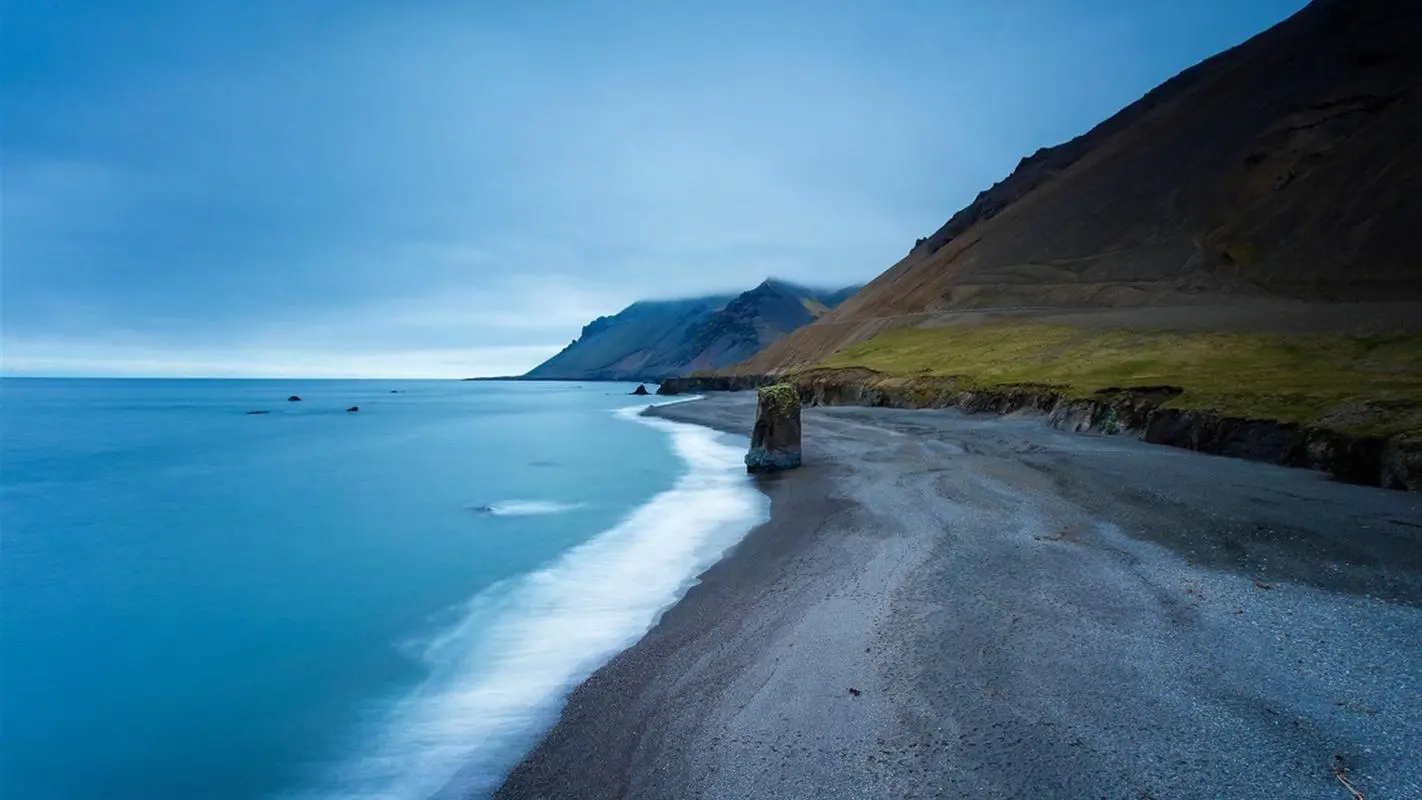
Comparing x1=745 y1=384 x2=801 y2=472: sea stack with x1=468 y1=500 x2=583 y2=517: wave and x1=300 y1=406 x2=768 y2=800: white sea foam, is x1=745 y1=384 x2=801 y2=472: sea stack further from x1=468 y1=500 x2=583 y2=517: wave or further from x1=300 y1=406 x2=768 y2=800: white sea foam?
x1=468 y1=500 x2=583 y2=517: wave

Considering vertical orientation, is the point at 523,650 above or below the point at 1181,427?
below

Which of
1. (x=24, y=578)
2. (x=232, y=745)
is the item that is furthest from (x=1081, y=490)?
(x=24, y=578)

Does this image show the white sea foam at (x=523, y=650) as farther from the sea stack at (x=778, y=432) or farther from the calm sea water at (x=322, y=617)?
the sea stack at (x=778, y=432)

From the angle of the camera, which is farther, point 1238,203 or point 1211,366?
point 1238,203

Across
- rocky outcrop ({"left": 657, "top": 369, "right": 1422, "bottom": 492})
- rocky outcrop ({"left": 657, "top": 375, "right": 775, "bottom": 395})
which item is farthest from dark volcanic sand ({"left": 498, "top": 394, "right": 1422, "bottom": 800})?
rocky outcrop ({"left": 657, "top": 375, "right": 775, "bottom": 395})

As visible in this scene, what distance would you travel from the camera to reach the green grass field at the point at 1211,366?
17438 millimetres

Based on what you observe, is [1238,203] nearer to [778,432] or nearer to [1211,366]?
[1211,366]

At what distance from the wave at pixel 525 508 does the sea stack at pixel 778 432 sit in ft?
Answer: 19.8

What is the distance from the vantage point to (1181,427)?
21172 millimetres

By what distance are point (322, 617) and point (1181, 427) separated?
23.5 metres

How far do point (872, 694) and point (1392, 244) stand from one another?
264 feet

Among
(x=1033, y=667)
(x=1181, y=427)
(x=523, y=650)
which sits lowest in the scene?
(x=523, y=650)

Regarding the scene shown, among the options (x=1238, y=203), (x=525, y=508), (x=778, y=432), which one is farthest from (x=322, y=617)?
(x=1238, y=203)

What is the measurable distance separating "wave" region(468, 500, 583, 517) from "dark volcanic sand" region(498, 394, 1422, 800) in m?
8.44
